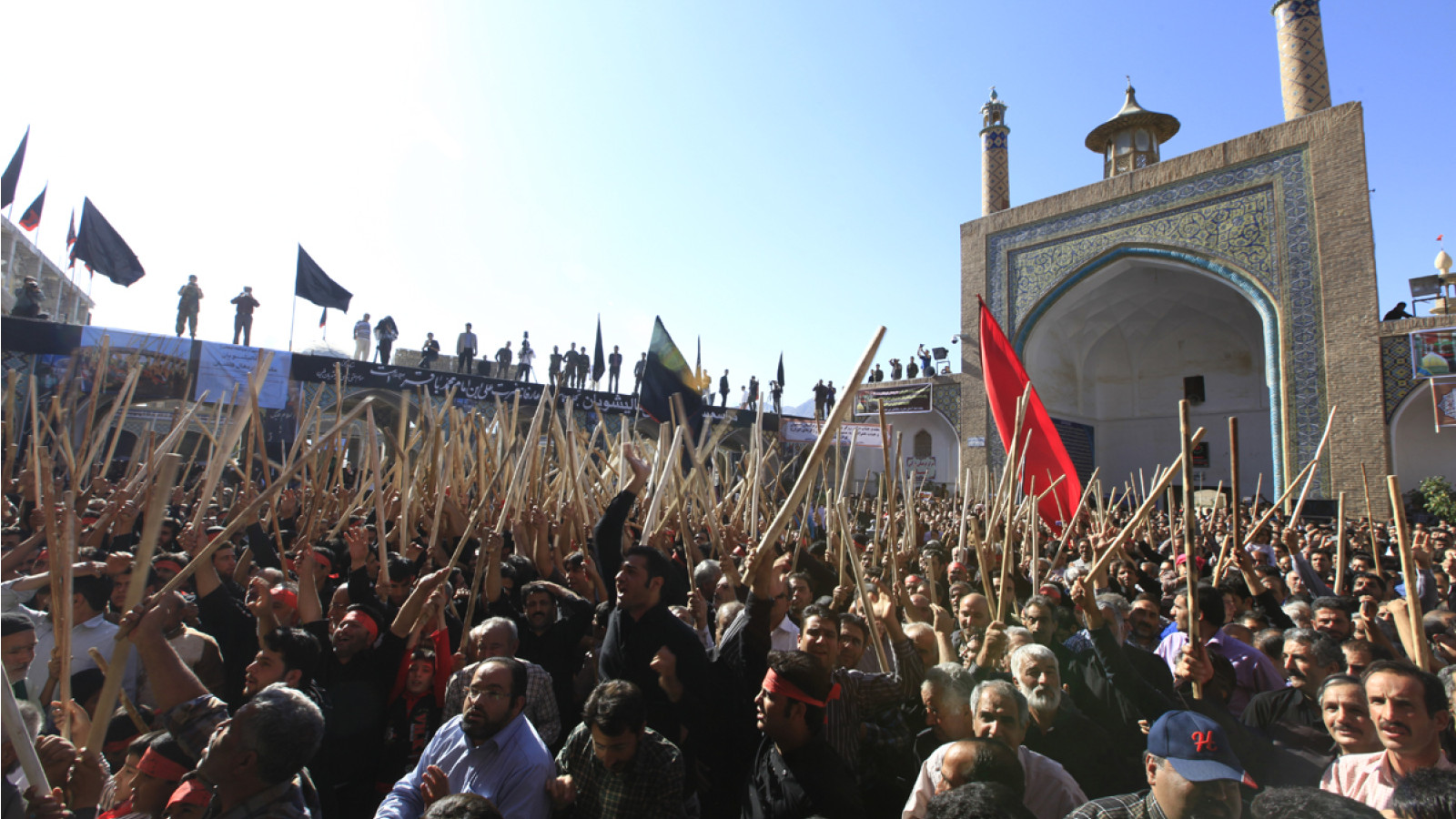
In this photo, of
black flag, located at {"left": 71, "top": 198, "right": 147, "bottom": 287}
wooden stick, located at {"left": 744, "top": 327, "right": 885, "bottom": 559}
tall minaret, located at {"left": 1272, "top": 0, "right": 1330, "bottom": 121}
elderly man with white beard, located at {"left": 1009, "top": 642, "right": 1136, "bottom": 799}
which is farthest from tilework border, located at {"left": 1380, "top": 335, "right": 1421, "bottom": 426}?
black flag, located at {"left": 71, "top": 198, "right": 147, "bottom": 287}

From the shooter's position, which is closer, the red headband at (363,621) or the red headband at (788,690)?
the red headband at (788,690)

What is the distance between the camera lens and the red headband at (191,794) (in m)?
1.75

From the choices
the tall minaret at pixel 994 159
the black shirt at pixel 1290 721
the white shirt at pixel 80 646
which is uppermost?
the tall minaret at pixel 994 159

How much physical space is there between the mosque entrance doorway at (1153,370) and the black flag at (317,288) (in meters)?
13.8

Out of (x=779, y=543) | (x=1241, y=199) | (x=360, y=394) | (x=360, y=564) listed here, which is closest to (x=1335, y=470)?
(x=1241, y=199)

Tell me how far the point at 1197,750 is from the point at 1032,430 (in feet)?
17.9

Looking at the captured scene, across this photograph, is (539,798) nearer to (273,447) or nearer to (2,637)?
(2,637)

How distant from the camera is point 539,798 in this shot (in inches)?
78.1

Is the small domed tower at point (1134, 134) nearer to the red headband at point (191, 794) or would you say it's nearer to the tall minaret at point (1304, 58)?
the tall minaret at point (1304, 58)

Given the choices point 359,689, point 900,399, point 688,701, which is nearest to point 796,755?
→ point 688,701

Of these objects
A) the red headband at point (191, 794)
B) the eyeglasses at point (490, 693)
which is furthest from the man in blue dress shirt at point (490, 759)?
the red headband at point (191, 794)

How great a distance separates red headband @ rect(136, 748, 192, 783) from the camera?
72.4 inches

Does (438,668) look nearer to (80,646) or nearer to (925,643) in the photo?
(80,646)

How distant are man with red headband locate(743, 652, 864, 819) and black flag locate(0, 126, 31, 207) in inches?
548
